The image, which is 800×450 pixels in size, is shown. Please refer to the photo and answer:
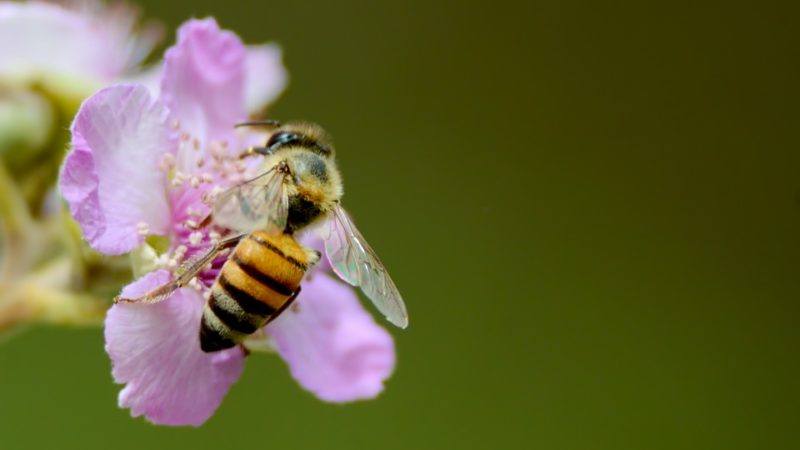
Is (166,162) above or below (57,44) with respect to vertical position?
below

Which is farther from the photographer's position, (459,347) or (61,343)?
(459,347)

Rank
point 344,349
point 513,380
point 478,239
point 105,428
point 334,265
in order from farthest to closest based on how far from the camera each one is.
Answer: point 478,239, point 513,380, point 105,428, point 344,349, point 334,265

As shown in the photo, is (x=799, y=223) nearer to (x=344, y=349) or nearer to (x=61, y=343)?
(x=61, y=343)

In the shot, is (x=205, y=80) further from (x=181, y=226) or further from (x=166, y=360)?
Answer: (x=166, y=360)

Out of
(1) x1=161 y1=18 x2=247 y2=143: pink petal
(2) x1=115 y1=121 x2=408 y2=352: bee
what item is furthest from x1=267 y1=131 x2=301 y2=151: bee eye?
(1) x1=161 y1=18 x2=247 y2=143: pink petal

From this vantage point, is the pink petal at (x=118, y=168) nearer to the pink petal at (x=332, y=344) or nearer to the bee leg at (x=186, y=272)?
the bee leg at (x=186, y=272)

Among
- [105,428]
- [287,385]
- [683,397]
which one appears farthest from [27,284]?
[683,397]

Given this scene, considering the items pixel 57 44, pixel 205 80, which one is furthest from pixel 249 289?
pixel 57 44
